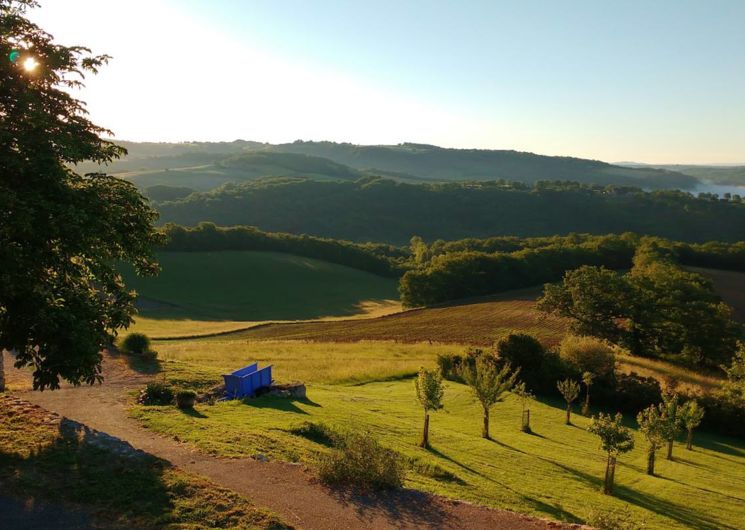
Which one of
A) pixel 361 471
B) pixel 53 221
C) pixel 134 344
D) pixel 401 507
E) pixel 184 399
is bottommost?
pixel 134 344

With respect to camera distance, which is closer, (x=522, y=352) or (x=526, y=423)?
(x=526, y=423)

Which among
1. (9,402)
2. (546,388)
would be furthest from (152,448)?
(546,388)

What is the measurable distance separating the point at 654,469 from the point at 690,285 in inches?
1633

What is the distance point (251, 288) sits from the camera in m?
105

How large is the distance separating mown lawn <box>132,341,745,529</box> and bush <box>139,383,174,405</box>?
121cm

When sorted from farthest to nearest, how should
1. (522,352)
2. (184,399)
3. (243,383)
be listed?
1. (522,352)
2. (243,383)
3. (184,399)

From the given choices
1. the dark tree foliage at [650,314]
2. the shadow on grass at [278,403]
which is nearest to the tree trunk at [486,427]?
the shadow on grass at [278,403]

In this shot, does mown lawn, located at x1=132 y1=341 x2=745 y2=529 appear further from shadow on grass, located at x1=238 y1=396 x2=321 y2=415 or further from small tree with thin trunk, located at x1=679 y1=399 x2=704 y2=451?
small tree with thin trunk, located at x1=679 y1=399 x2=704 y2=451

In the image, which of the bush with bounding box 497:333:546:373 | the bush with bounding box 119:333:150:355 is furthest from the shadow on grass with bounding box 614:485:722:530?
the bush with bounding box 119:333:150:355

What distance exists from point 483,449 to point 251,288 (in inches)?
3397

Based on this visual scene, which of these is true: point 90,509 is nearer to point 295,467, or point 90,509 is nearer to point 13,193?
point 295,467

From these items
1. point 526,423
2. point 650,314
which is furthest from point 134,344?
point 650,314

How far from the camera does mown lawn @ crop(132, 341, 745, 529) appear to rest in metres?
17.3

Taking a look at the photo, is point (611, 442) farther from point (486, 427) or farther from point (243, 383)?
point (243, 383)
